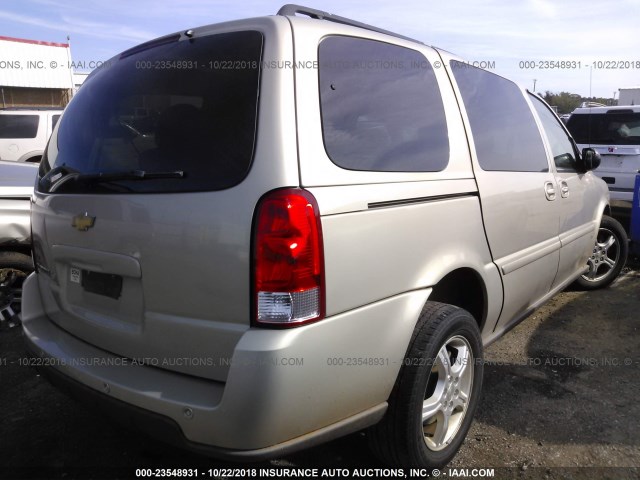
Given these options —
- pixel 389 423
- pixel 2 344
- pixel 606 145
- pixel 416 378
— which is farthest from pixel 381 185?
pixel 606 145

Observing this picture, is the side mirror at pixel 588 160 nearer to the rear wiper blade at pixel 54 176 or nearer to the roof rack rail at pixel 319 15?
the roof rack rail at pixel 319 15

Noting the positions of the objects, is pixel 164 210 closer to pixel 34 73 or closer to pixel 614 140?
pixel 614 140

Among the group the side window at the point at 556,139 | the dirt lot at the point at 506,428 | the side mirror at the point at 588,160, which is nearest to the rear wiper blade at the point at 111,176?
the dirt lot at the point at 506,428

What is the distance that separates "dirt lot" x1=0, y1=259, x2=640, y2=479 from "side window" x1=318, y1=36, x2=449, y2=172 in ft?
4.48

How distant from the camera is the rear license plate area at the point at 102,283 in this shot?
2.04 m

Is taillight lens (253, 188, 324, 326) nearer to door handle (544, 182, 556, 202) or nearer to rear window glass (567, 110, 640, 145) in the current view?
door handle (544, 182, 556, 202)

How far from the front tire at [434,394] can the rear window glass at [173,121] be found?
106 cm

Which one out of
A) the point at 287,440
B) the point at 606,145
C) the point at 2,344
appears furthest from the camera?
the point at 606,145

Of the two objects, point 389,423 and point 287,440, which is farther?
point 389,423

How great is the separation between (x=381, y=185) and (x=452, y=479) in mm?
1431

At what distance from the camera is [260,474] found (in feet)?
8.07

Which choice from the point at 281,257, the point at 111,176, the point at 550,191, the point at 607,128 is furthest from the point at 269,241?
the point at 607,128

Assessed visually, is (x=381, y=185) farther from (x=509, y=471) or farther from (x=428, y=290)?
(x=509, y=471)

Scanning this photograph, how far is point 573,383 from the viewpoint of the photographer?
3.26m
